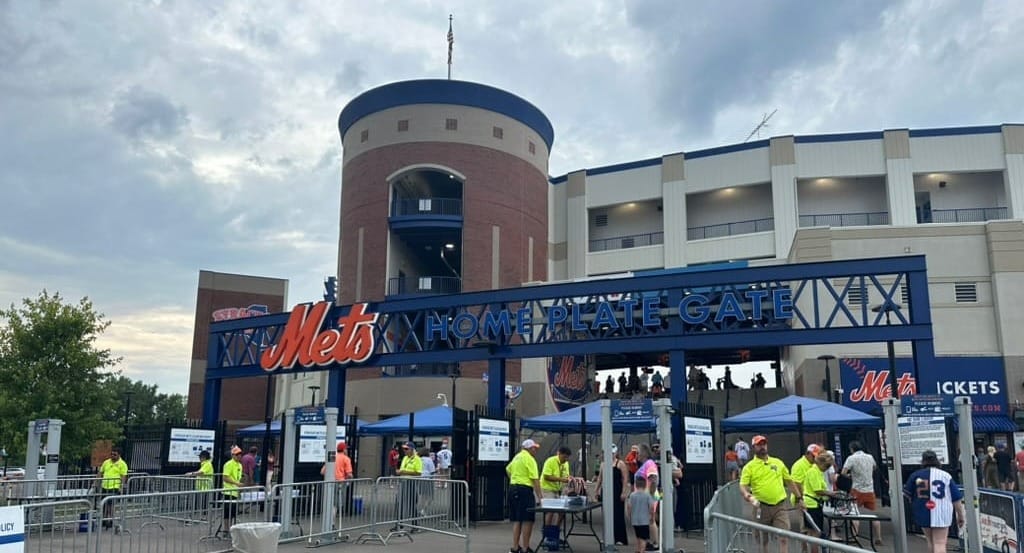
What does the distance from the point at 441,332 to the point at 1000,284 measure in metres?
20.3

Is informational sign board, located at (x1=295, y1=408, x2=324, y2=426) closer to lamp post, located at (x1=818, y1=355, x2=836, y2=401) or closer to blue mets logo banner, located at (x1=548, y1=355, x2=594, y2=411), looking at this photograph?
blue mets logo banner, located at (x1=548, y1=355, x2=594, y2=411)

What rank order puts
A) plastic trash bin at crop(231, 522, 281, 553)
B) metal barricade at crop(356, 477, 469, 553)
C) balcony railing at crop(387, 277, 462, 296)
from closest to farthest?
plastic trash bin at crop(231, 522, 281, 553) < metal barricade at crop(356, 477, 469, 553) < balcony railing at crop(387, 277, 462, 296)

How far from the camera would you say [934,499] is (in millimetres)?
10688

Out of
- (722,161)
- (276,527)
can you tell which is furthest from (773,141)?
(276,527)

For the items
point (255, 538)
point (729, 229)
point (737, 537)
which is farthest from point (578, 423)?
point (729, 229)

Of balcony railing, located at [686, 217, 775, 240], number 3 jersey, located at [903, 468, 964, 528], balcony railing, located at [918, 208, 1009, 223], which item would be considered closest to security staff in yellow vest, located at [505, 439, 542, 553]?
number 3 jersey, located at [903, 468, 964, 528]

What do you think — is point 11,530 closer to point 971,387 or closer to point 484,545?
point 484,545

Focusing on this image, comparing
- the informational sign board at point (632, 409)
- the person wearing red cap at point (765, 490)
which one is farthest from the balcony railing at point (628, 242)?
the person wearing red cap at point (765, 490)

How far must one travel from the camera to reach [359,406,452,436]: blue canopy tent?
22.9 meters

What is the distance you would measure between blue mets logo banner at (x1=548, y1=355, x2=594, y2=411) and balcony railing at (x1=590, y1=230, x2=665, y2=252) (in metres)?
10.1

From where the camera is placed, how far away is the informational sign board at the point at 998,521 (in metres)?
10.8

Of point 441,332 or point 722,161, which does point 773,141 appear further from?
point 441,332

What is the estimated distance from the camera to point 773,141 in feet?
134

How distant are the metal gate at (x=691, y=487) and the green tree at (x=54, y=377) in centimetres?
2086
